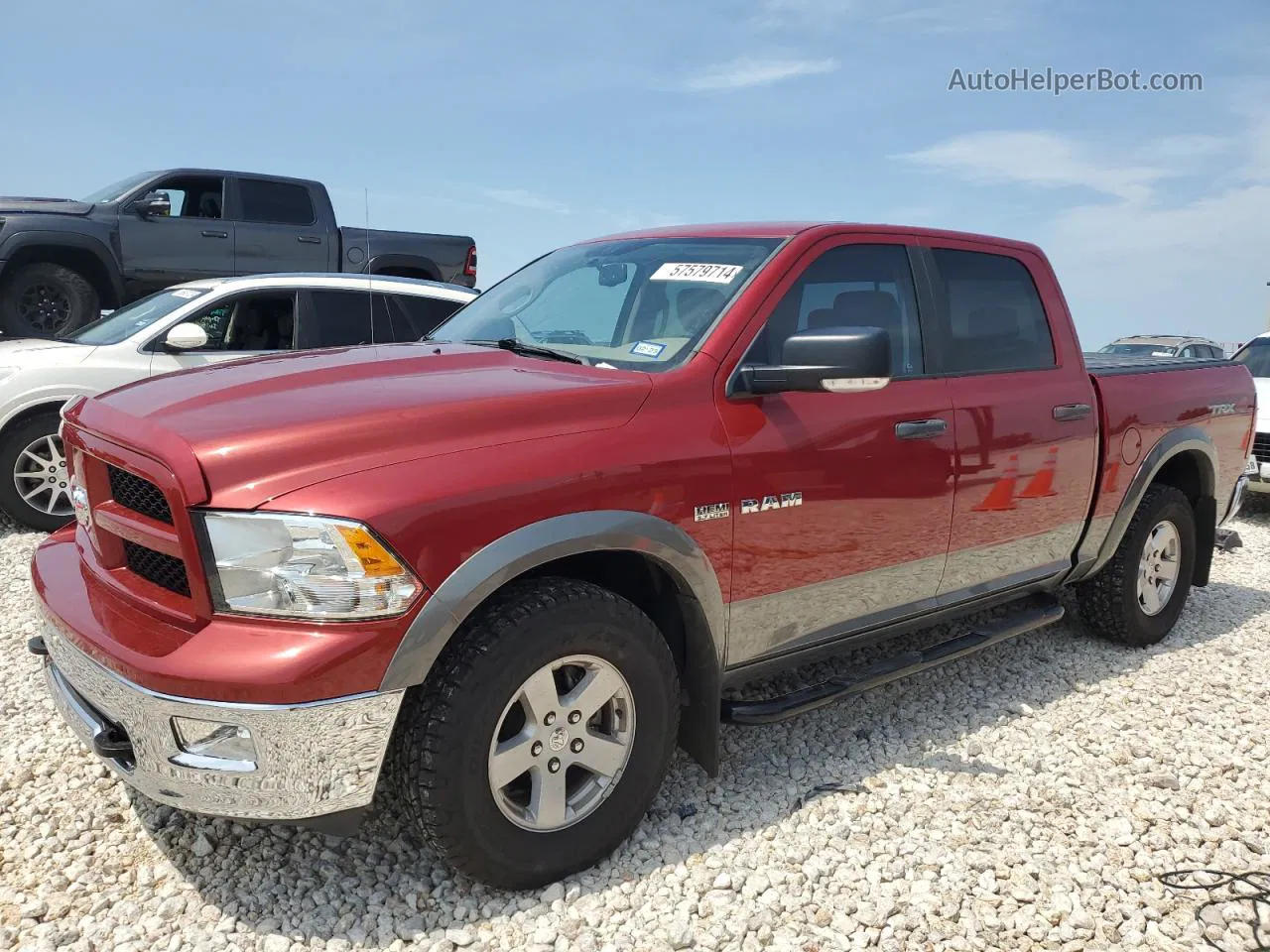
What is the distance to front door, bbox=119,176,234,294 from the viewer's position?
9.73 m

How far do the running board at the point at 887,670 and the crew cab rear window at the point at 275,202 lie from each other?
902 cm

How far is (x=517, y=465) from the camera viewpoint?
243 cm

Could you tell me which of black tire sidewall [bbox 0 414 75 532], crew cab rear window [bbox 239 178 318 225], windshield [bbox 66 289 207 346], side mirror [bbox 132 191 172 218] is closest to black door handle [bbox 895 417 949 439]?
windshield [bbox 66 289 207 346]

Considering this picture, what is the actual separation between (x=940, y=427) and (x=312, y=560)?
7.32ft

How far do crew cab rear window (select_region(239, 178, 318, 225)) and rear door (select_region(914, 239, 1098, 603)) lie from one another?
8.63m

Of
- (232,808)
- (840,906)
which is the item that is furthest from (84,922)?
(840,906)

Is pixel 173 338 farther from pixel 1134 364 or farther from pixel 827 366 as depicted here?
pixel 1134 364

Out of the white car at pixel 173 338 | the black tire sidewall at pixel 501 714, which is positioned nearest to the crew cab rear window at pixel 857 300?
the black tire sidewall at pixel 501 714

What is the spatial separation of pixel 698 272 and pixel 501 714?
5.36 feet

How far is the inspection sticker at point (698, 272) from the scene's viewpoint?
317 centimetres

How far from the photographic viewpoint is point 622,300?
3.40 m

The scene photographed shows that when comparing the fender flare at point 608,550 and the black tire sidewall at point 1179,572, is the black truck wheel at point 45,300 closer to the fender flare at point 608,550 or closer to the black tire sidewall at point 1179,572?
the fender flare at point 608,550

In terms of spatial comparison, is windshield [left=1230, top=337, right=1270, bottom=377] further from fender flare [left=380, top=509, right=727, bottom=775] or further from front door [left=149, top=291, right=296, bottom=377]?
fender flare [left=380, top=509, right=727, bottom=775]

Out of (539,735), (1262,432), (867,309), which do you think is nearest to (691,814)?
(539,735)
